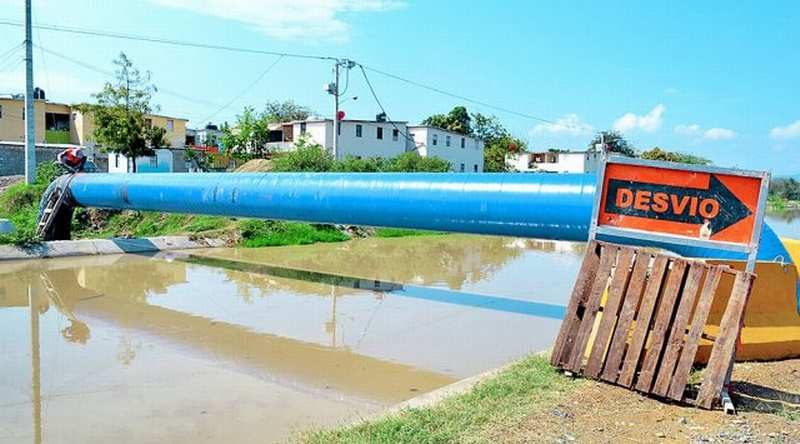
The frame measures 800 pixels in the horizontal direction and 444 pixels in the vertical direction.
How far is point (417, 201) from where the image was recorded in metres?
8.20

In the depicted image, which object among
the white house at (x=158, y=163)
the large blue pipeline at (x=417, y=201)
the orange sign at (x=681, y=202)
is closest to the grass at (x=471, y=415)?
the orange sign at (x=681, y=202)

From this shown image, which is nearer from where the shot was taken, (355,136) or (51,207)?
(51,207)

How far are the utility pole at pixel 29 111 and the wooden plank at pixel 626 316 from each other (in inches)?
857

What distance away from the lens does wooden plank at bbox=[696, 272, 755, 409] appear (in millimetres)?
4215

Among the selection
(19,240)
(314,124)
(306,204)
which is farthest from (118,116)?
(306,204)

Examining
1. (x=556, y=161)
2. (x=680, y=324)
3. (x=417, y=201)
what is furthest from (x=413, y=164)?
(x=556, y=161)

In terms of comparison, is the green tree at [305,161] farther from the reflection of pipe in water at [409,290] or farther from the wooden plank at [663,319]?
the wooden plank at [663,319]

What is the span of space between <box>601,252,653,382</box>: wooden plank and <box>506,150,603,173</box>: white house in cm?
5683

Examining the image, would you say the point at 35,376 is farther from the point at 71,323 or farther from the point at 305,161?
the point at 305,161

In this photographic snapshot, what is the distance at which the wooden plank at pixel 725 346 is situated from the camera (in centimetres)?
421

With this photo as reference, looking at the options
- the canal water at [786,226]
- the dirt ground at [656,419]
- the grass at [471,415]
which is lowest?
the canal water at [786,226]

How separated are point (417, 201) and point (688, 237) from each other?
13.2ft

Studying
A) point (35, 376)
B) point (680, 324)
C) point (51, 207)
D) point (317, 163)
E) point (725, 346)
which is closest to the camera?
point (725, 346)

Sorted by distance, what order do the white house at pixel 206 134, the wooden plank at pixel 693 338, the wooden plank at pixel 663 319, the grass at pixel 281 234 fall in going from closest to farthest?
the wooden plank at pixel 693 338, the wooden plank at pixel 663 319, the grass at pixel 281 234, the white house at pixel 206 134
